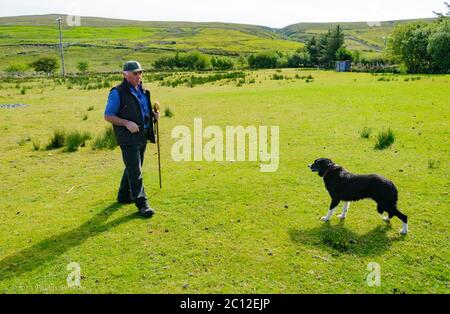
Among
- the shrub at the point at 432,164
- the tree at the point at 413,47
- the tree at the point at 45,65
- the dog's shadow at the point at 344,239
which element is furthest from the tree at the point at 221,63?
the dog's shadow at the point at 344,239

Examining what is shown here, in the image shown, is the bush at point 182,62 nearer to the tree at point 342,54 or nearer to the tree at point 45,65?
the tree at point 45,65

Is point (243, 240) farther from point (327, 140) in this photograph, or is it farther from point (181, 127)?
point (181, 127)

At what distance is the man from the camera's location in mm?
6992

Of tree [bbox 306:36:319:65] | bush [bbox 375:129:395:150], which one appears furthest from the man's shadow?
tree [bbox 306:36:319:65]

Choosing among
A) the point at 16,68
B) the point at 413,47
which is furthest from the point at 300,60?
the point at 16,68

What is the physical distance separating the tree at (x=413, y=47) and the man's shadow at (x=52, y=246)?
6152 centimetres

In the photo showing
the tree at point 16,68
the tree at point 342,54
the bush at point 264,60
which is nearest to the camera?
the tree at point 342,54

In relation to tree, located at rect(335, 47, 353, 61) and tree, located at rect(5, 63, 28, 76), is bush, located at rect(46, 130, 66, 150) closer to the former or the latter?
tree, located at rect(335, 47, 353, 61)

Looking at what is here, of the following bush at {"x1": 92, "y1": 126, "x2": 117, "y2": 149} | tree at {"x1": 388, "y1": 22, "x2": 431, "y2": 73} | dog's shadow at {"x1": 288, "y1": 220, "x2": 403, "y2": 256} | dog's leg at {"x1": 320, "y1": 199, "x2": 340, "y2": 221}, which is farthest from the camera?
tree at {"x1": 388, "y1": 22, "x2": 431, "y2": 73}

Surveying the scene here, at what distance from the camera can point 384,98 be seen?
2347 cm

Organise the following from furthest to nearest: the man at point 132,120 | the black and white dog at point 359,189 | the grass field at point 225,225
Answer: the man at point 132,120 → the black and white dog at point 359,189 → the grass field at point 225,225

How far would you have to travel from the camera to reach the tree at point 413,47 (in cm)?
5736

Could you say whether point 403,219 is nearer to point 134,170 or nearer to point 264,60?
point 134,170

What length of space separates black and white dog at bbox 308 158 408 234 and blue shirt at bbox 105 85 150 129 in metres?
3.61
